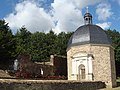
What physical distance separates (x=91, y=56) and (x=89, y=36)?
2.69 m

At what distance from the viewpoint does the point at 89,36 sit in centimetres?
3098

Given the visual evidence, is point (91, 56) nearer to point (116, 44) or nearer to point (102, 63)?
point (102, 63)

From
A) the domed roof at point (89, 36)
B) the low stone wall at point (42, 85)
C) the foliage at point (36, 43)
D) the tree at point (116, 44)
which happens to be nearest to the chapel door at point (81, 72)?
the domed roof at point (89, 36)

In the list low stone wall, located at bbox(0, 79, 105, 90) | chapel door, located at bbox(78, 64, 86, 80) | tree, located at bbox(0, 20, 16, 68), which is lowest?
low stone wall, located at bbox(0, 79, 105, 90)

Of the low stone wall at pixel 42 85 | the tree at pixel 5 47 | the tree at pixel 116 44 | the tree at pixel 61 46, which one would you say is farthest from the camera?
the tree at pixel 61 46

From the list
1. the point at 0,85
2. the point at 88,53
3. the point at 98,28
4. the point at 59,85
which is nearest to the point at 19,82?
the point at 0,85

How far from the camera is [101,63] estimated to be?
29.7 metres

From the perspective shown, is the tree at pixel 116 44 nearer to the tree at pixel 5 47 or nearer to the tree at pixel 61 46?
the tree at pixel 61 46

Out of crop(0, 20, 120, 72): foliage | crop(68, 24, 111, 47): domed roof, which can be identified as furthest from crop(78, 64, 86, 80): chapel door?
crop(0, 20, 120, 72): foliage

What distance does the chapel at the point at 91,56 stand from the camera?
2973 centimetres

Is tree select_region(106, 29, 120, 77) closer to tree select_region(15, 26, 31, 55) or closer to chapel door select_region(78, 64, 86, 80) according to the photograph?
chapel door select_region(78, 64, 86, 80)

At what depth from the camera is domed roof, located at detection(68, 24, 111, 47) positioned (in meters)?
30.6

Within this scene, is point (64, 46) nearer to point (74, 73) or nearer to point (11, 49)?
point (11, 49)

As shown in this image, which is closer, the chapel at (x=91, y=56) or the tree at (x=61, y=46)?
the chapel at (x=91, y=56)
